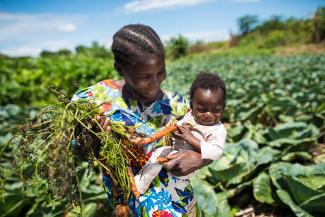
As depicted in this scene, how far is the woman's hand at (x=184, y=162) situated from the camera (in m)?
1.68

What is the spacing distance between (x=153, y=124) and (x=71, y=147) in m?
0.59

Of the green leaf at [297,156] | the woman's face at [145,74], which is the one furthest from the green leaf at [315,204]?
the woman's face at [145,74]

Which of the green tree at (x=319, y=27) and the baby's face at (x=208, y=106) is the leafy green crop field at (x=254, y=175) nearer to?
the baby's face at (x=208, y=106)

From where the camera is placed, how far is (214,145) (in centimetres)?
171

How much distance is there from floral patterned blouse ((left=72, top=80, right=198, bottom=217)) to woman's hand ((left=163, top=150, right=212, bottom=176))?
114 mm

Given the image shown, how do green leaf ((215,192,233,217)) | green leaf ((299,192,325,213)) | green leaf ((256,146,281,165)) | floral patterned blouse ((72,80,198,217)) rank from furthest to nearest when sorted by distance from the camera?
1. green leaf ((256,146,281,165))
2. green leaf ((215,192,233,217))
3. green leaf ((299,192,325,213))
4. floral patterned blouse ((72,80,198,217))

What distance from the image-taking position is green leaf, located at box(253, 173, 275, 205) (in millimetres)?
3115

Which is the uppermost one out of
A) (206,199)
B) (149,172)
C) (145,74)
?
(145,74)

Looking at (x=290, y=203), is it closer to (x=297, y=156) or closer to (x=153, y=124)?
(x=297, y=156)

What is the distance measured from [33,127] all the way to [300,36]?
36773mm

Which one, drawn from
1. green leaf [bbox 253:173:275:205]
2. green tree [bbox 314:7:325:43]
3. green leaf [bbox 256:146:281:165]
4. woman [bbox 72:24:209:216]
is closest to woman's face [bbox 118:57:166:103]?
woman [bbox 72:24:209:216]

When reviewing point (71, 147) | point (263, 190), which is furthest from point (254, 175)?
point (71, 147)

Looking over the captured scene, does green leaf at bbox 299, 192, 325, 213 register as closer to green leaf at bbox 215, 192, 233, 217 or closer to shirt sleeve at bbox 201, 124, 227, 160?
green leaf at bbox 215, 192, 233, 217

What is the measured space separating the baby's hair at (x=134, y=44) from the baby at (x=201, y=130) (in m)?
0.34
